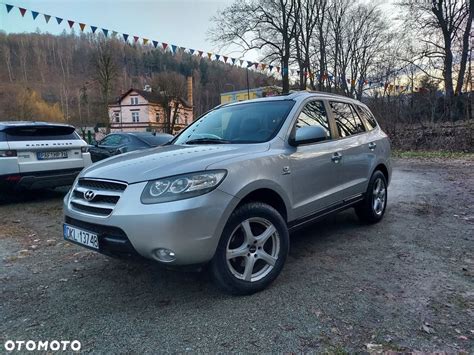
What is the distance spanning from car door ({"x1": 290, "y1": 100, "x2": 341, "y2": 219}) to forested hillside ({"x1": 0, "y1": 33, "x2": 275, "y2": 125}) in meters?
25.9

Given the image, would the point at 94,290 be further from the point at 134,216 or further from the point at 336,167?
the point at 336,167

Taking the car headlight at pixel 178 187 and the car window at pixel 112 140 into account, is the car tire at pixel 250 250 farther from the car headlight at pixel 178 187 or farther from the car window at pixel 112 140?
the car window at pixel 112 140

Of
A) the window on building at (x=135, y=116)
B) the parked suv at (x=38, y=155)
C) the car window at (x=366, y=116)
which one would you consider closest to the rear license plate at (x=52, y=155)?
the parked suv at (x=38, y=155)

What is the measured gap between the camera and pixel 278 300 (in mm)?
2805

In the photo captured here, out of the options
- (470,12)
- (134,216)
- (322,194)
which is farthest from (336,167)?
(470,12)

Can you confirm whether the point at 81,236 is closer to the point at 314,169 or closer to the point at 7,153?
the point at 314,169

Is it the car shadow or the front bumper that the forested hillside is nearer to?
the car shadow

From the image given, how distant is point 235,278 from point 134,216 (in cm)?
93

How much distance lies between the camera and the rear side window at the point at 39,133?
5879 mm

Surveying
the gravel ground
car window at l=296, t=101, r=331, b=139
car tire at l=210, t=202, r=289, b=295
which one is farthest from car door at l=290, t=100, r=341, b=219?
the gravel ground

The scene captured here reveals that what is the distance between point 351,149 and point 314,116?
719mm

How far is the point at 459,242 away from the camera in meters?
4.12

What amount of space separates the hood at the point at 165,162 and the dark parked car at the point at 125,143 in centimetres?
515

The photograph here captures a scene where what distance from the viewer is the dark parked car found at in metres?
8.40
